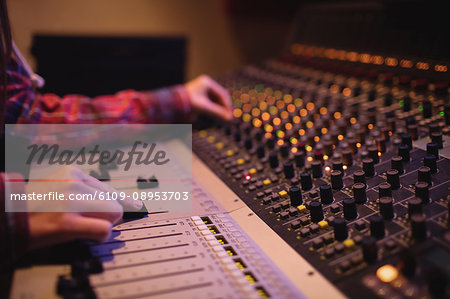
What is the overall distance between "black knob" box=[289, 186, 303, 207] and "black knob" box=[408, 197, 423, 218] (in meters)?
0.22

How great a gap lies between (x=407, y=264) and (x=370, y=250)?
0.06 meters

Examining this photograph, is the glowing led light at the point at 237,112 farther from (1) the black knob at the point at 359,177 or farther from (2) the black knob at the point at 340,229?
(2) the black knob at the point at 340,229

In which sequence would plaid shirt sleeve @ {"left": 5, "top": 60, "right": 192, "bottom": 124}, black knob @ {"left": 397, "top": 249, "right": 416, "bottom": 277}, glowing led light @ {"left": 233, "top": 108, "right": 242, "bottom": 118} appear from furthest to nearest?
glowing led light @ {"left": 233, "top": 108, "right": 242, "bottom": 118} < plaid shirt sleeve @ {"left": 5, "top": 60, "right": 192, "bottom": 124} < black knob @ {"left": 397, "top": 249, "right": 416, "bottom": 277}

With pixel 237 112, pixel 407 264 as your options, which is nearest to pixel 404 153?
pixel 407 264

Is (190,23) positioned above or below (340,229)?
above

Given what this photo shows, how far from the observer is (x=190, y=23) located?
3.11m

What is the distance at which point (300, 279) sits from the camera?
64 centimetres

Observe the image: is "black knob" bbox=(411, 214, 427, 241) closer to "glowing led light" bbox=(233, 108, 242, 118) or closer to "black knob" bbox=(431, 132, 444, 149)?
"black knob" bbox=(431, 132, 444, 149)

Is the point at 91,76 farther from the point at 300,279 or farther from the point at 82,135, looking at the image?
the point at 300,279

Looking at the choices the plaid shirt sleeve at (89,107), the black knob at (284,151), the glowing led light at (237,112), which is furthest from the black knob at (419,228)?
the plaid shirt sleeve at (89,107)

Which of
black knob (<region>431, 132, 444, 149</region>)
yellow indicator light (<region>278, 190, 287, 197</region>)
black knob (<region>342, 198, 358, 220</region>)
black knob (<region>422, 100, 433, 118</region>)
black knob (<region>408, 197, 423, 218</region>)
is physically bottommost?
yellow indicator light (<region>278, 190, 287, 197</region>)

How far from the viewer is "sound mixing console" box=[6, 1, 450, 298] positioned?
0.63 metres

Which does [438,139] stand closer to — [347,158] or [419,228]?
[347,158]

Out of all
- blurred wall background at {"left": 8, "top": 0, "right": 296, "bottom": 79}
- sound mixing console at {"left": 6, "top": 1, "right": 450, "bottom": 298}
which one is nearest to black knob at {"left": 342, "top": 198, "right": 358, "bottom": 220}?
sound mixing console at {"left": 6, "top": 1, "right": 450, "bottom": 298}
